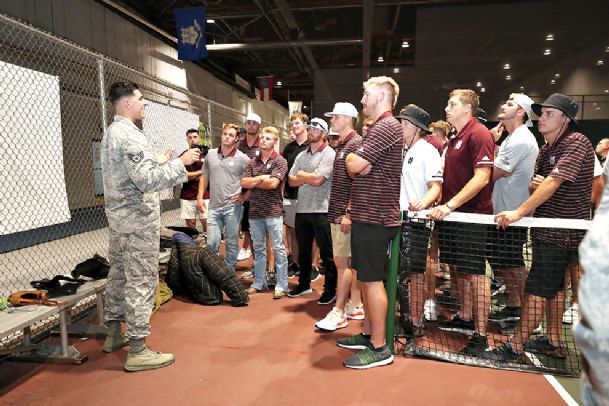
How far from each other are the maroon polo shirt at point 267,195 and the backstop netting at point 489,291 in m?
1.59

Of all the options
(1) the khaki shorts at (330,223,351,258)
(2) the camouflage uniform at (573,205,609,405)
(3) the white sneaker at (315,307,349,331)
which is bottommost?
(3) the white sneaker at (315,307,349,331)

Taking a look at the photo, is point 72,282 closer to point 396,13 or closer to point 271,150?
point 271,150

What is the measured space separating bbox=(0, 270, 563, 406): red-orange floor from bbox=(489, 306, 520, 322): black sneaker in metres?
0.96

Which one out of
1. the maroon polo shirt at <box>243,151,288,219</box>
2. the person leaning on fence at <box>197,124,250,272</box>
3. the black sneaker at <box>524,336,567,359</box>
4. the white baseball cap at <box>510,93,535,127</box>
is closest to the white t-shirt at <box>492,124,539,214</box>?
the white baseball cap at <box>510,93,535,127</box>

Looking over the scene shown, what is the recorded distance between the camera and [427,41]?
36.4ft

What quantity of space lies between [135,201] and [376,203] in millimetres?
1650

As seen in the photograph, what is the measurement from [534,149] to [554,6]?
9299 mm

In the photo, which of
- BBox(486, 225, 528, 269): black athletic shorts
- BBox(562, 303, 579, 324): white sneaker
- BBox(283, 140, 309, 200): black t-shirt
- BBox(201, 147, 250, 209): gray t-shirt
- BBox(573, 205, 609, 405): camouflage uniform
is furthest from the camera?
BBox(283, 140, 309, 200): black t-shirt

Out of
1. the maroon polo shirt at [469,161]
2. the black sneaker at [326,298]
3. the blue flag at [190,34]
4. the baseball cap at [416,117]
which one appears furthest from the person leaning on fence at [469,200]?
the blue flag at [190,34]

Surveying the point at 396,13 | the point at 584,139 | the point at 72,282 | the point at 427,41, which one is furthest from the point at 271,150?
the point at 396,13

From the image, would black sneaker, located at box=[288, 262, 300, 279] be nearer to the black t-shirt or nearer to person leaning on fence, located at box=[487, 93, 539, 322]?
the black t-shirt

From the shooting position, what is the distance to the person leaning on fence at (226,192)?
4.69 metres

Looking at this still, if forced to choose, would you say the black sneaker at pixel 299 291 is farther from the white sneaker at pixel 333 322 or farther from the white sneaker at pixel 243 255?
the white sneaker at pixel 243 255

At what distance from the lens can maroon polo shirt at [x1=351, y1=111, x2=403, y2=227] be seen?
108 inches
